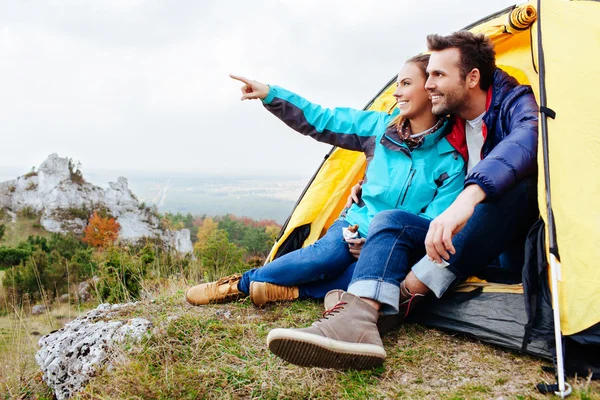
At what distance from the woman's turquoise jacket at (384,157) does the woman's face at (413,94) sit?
0.50ft

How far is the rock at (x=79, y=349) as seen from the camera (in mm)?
2492

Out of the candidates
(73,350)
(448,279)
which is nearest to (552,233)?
(448,279)

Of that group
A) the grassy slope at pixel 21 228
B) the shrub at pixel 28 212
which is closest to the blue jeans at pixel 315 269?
the grassy slope at pixel 21 228

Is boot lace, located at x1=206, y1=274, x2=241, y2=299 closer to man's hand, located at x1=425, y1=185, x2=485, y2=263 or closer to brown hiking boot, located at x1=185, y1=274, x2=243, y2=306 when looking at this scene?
brown hiking boot, located at x1=185, y1=274, x2=243, y2=306

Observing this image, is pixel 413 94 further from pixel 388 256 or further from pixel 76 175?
pixel 76 175

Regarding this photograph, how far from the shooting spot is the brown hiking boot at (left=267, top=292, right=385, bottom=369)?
6.13ft

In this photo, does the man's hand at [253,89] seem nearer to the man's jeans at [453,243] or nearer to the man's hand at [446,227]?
the man's jeans at [453,243]

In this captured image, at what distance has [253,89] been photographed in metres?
3.22

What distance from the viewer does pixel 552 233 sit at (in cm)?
203

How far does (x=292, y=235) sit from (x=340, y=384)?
1850 mm

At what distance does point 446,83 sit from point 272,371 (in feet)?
5.99

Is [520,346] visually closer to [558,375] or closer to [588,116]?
[558,375]

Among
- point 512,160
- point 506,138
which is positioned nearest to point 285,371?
point 512,160

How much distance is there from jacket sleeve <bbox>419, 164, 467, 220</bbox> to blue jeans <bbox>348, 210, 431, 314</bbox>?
0.26 m
